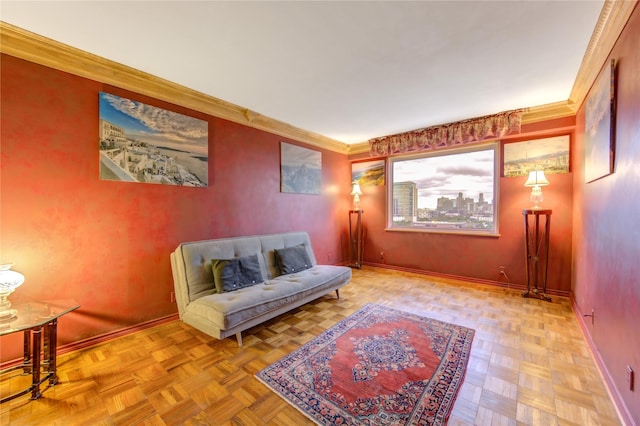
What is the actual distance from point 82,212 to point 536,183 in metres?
4.81

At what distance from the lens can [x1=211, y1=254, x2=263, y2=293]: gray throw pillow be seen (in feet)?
8.32

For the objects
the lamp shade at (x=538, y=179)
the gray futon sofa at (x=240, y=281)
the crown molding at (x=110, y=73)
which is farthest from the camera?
the lamp shade at (x=538, y=179)

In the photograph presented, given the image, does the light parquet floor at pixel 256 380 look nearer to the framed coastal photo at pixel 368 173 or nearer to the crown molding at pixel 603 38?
the crown molding at pixel 603 38


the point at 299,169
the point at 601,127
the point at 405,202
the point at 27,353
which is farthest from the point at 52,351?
the point at 405,202

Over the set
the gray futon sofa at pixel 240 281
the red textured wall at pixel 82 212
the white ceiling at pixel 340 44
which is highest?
the white ceiling at pixel 340 44

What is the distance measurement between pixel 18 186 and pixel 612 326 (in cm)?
426

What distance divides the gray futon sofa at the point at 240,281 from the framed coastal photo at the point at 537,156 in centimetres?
279

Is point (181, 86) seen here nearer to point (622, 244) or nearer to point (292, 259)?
point (292, 259)

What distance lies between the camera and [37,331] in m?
1.63

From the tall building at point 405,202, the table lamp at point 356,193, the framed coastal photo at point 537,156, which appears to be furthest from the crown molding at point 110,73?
the framed coastal photo at point 537,156

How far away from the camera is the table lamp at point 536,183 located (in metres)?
3.20

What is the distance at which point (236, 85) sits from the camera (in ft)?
8.82

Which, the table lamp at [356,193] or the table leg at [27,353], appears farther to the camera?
the table lamp at [356,193]

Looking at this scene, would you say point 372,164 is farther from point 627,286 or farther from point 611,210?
point 627,286
